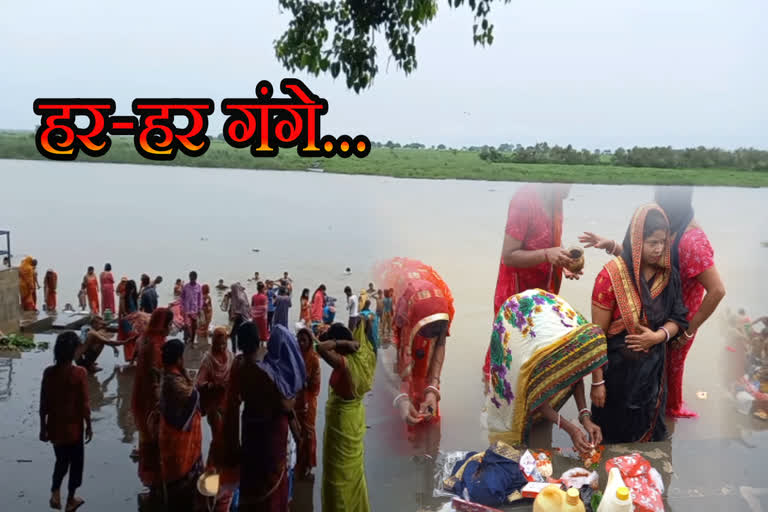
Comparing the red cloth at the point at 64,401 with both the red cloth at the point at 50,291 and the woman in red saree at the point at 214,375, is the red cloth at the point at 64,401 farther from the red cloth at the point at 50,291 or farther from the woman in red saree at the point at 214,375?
the red cloth at the point at 50,291

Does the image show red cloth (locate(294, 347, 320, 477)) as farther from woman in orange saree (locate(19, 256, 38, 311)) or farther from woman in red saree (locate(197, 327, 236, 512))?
woman in orange saree (locate(19, 256, 38, 311))

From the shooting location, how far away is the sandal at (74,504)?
4387 mm

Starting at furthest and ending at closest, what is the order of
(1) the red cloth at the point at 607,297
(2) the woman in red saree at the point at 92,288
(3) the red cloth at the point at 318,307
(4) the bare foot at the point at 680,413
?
1. (2) the woman in red saree at the point at 92,288
2. (3) the red cloth at the point at 318,307
3. (4) the bare foot at the point at 680,413
4. (1) the red cloth at the point at 607,297

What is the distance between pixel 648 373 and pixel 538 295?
1.07 metres

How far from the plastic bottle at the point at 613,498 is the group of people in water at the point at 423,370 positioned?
632mm

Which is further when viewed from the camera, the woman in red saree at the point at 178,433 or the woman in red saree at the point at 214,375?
the woman in red saree at the point at 214,375

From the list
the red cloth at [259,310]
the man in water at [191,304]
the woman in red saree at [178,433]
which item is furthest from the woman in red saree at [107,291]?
the woman in red saree at [178,433]

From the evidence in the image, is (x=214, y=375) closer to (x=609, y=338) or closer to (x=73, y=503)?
(x=73, y=503)

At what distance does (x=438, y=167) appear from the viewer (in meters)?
27.9

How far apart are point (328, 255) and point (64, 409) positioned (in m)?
16.6

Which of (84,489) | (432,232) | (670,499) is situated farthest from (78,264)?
(670,499)

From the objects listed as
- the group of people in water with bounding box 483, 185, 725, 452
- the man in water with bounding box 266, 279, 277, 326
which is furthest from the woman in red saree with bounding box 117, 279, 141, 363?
the group of people in water with bounding box 483, 185, 725, 452

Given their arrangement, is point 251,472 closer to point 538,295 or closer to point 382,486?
point 382,486

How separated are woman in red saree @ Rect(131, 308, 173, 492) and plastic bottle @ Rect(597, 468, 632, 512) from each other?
2.99 meters
